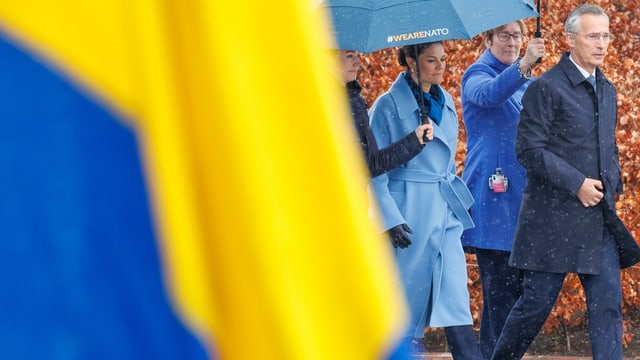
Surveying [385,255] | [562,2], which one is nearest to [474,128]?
[562,2]

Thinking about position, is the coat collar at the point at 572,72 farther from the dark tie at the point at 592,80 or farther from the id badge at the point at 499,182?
the id badge at the point at 499,182

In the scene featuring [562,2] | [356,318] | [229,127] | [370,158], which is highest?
[562,2]

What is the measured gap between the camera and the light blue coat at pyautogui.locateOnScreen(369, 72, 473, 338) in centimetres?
680

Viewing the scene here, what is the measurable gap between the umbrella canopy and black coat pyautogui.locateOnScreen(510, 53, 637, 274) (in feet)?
1.46

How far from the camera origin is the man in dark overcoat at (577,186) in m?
6.67

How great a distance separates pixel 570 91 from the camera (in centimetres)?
673

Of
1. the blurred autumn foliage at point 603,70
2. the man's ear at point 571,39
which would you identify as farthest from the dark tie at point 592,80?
the blurred autumn foliage at point 603,70

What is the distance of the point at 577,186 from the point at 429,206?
80 cm

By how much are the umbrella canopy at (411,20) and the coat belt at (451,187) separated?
0.76 m

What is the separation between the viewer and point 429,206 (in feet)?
22.5

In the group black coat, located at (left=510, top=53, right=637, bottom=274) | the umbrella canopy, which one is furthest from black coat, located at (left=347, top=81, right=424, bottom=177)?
black coat, located at (left=510, top=53, right=637, bottom=274)

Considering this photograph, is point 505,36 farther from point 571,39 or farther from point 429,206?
point 429,206

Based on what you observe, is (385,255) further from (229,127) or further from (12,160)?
(12,160)

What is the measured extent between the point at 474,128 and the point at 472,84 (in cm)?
30
